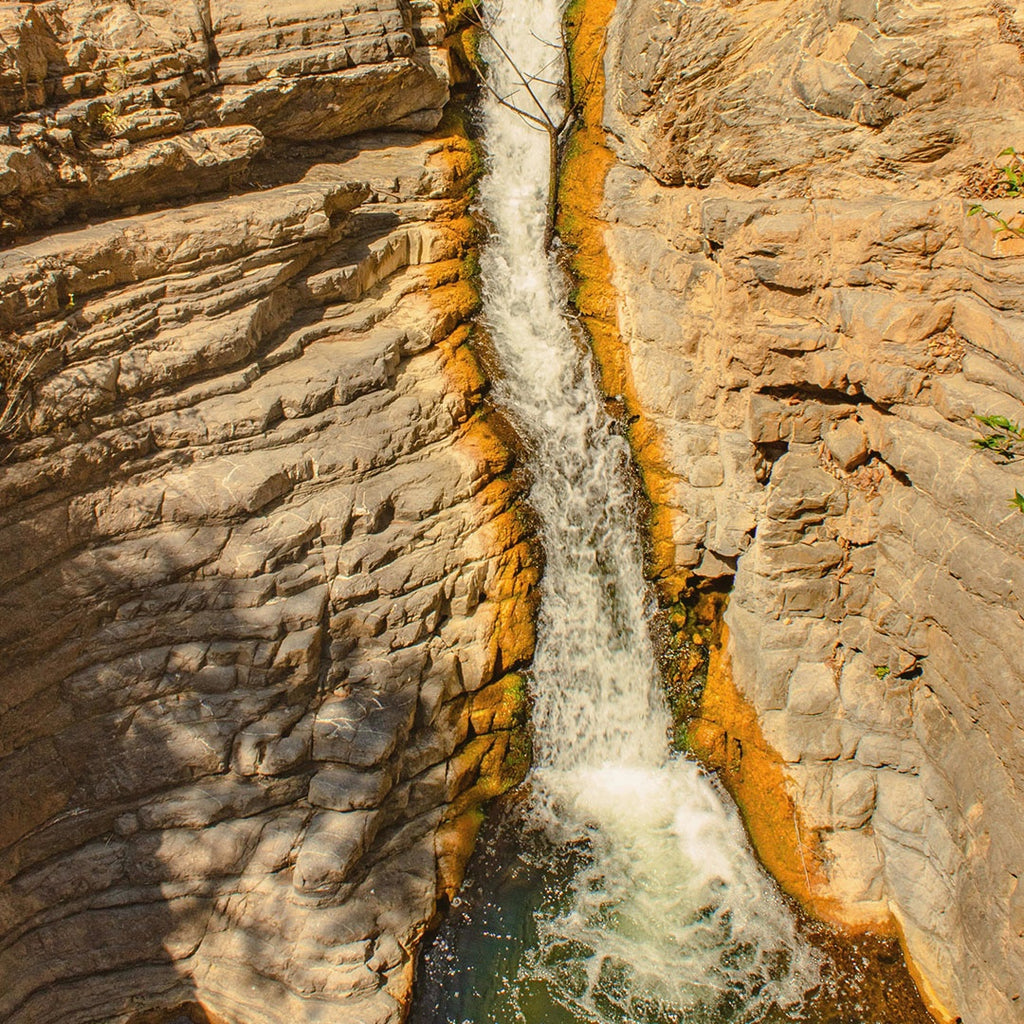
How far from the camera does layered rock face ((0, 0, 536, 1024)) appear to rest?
571cm

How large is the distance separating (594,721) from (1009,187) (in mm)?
5281

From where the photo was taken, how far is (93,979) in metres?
5.69

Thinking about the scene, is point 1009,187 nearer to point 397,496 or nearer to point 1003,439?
point 1003,439

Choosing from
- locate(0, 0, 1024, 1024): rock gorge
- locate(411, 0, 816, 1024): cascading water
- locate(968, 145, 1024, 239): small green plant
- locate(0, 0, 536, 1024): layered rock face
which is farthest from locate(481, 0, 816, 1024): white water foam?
locate(968, 145, 1024, 239): small green plant

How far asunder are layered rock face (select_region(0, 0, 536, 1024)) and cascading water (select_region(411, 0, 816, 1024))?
19.3 inches

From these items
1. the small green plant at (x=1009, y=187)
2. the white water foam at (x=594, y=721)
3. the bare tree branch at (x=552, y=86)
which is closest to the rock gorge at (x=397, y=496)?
the small green plant at (x=1009, y=187)

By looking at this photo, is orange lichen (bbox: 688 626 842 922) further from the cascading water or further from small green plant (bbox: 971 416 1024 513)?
small green plant (bbox: 971 416 1024 513)

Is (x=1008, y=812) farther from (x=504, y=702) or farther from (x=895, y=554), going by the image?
(x=504, y=702)

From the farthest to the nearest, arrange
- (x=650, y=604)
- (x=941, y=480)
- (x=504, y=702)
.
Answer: (x=650, y=604) → (x=504, y=702) → (x=941, y=480)

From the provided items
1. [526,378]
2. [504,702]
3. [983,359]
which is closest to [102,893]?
[504,702]

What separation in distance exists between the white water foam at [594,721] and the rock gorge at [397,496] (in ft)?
1.19

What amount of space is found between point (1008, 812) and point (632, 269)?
18.3ft

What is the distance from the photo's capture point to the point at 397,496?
692 cm

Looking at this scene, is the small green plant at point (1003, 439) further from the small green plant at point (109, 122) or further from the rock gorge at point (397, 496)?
the small green plant at point (109, 122)
